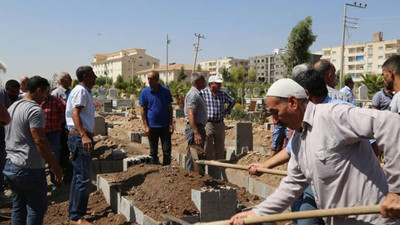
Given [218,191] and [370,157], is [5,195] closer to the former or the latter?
[218,191]

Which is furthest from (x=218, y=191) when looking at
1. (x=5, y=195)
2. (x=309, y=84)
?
(x=5, y=195)

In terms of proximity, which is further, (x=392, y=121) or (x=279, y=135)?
(x=279, y=135)

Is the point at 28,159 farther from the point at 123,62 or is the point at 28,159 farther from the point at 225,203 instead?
the point at 123,62

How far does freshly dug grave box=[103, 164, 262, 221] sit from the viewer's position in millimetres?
4508

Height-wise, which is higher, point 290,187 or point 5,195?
point 290,187

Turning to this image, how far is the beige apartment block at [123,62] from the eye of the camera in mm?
115938

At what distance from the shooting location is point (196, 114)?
6305 millimetres

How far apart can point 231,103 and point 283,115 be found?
4.84 metres

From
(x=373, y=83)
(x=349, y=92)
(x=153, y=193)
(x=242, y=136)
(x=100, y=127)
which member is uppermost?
(x=373, y=83)

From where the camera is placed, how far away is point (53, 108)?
6.43 metres

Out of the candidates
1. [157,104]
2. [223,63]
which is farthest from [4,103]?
[223,63]

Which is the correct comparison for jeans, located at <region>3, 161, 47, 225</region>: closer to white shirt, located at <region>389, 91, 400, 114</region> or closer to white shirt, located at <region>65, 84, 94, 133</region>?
→ white shirt, located at <region>65, 84, 94, 133</region>

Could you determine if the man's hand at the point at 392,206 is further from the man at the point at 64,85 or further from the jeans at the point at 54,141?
the man at the point at 64,85

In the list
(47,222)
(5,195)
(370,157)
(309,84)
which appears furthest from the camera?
(5,195)
